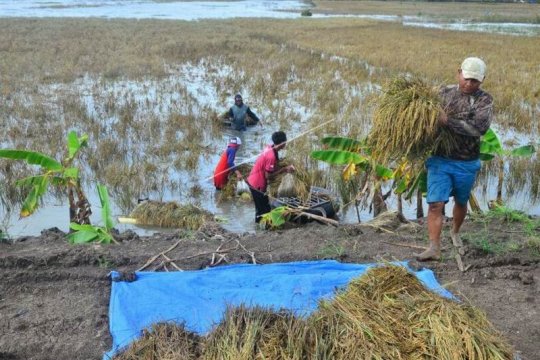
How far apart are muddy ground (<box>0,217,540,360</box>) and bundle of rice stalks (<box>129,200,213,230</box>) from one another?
2.96 ft

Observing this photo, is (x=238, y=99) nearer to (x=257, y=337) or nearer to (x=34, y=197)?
(x=34, y=197)

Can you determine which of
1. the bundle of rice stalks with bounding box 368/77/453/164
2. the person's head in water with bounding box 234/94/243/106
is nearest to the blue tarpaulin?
the bundle of rice stalks with bounding box 368/77/453/164

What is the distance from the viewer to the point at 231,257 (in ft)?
17.4

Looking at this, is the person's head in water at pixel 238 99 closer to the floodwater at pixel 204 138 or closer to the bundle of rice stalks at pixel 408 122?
the floodwater at pixel 204 138

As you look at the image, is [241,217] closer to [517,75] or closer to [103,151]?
[103,151]

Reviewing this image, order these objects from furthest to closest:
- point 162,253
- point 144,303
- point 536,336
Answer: point 162,253 < point 144,303 < point 536,336

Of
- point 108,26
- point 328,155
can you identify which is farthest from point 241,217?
point 108,26

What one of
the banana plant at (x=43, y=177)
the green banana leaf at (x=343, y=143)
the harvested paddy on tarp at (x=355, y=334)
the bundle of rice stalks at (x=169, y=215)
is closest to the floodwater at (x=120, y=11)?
the bundle of rice stalks at (x=169, y=215)

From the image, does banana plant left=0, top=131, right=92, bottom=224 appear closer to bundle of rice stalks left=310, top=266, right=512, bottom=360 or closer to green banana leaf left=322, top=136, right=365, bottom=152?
green banana leaf left=322, top=136, right=365, bottom=152

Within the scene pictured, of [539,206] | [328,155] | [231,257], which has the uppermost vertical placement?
[328,155]

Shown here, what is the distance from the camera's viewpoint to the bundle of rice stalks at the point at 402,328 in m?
3.03

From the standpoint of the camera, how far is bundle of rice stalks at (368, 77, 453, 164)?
4730 millimetres

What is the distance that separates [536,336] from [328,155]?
323cm

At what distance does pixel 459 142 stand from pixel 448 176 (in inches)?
12.2
